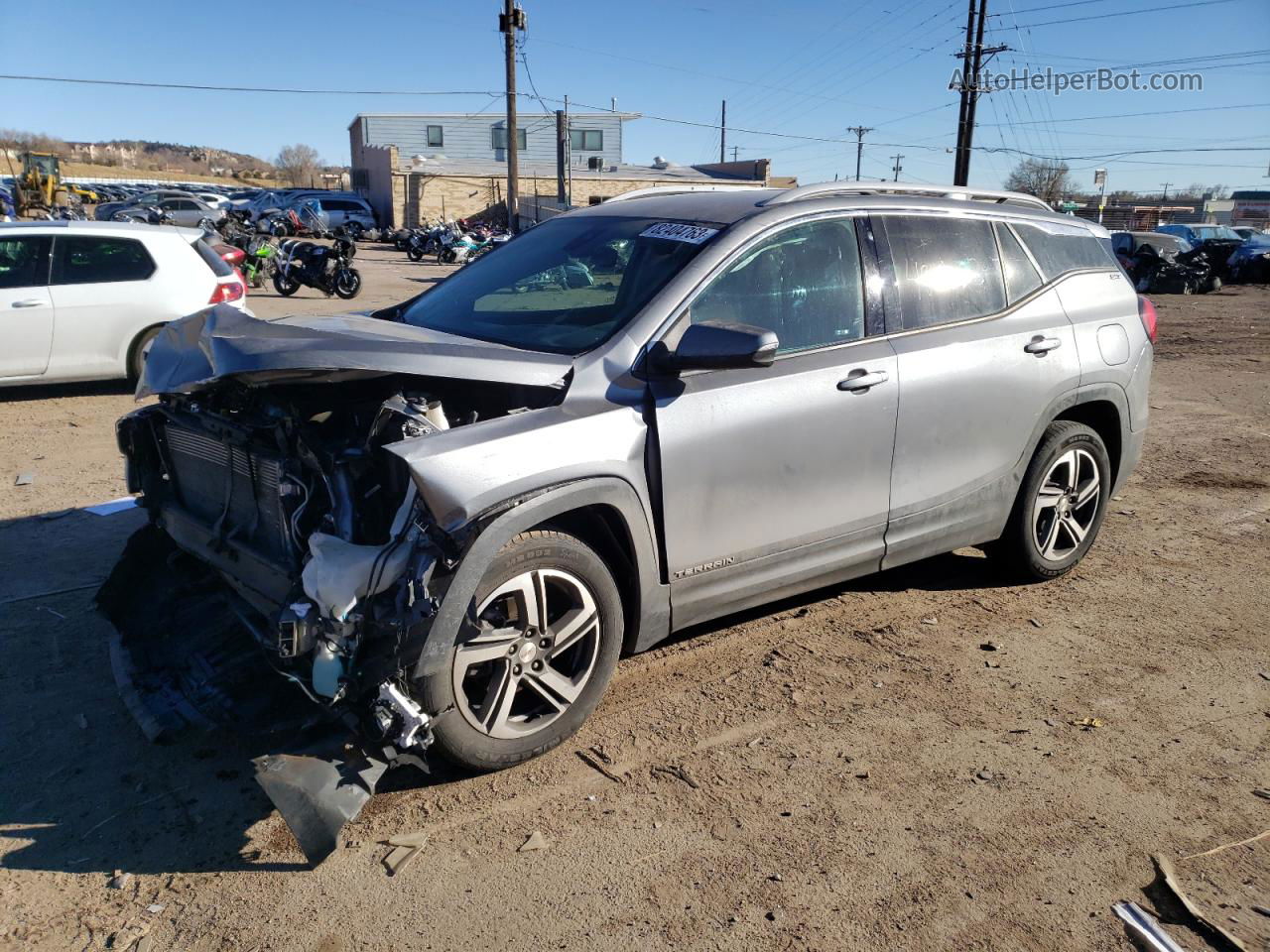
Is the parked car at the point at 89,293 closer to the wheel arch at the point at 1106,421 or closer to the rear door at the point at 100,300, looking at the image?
the rear door at the point at 100,300

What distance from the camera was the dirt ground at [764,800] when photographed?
2732 mm

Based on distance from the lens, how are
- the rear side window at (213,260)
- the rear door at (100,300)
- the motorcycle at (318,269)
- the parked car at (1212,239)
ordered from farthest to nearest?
the parked car at (1212,239), the motorcycle at (318,269), the rear side window at (213,260), the rear door at (100,300)

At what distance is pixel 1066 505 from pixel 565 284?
2.89 meters

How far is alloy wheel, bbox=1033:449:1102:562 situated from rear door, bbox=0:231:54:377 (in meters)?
8.28

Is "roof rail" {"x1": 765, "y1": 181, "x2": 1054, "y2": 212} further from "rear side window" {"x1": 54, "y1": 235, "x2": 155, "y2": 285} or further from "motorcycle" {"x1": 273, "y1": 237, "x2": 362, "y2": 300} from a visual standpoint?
"motorcycle" {"x1": 273, "y1": 237, "x2": 362, "y2": 300}

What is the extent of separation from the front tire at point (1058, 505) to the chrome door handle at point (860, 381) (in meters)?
1.28

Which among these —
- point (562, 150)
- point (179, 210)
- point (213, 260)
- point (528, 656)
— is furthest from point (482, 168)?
point (528, 656)

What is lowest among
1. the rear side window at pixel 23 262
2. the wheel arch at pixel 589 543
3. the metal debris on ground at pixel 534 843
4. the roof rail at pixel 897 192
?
the metal debris on ground at pixel 534 843

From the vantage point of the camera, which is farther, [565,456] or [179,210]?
[179,210]

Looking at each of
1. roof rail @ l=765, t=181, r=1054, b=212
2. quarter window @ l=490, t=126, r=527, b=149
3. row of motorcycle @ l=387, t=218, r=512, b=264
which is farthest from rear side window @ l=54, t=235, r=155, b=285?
quarter window @ l=490, t=126, r=527, b=149

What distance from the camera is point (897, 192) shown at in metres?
4.66

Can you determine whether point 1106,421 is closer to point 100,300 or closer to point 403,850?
point 403,850

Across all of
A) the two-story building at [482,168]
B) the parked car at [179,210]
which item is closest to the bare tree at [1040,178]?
the two-story building at [482,168]

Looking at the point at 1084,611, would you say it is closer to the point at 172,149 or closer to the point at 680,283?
the point at 680,283
